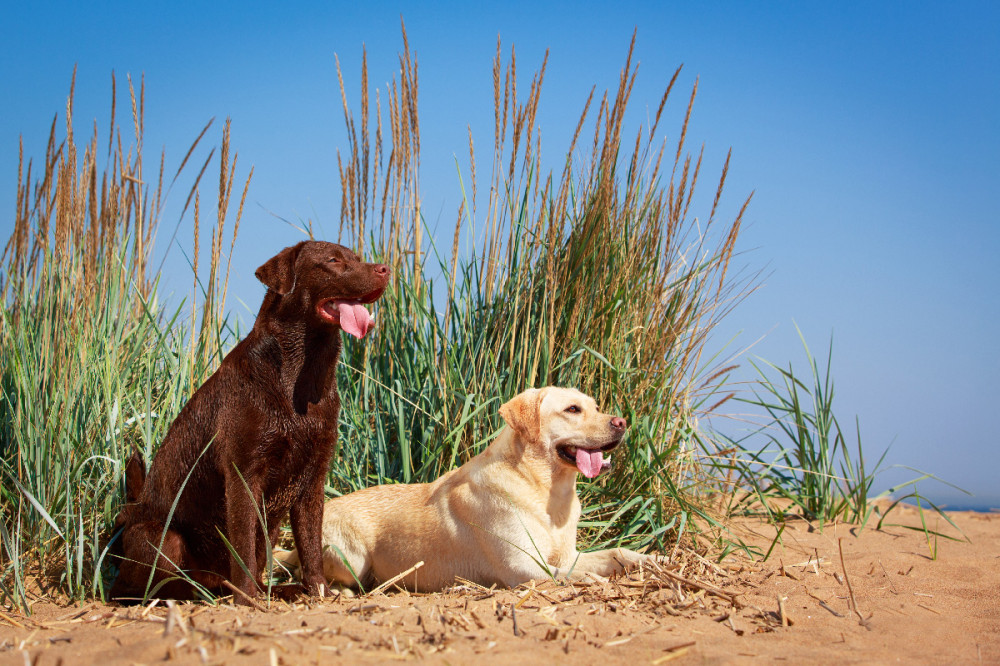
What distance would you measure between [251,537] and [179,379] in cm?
147

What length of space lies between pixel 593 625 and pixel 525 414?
1.06 metres

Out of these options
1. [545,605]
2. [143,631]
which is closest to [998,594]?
[545,605]

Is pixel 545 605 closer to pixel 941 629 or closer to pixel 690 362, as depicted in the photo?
pixel 941 629

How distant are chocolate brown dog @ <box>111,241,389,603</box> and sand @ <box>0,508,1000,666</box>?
0.77 ft

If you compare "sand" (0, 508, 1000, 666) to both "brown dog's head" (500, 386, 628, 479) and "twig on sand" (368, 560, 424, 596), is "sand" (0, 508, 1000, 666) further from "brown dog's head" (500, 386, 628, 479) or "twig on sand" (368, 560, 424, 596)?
"brown dog's head" (500, 386, 628, 479)

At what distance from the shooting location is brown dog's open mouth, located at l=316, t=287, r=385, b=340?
11.0ft

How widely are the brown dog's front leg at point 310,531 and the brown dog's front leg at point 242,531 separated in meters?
0.24

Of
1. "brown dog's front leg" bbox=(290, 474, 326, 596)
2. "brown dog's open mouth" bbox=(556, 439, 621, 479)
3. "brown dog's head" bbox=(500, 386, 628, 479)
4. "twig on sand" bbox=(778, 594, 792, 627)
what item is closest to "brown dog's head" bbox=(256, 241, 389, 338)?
"brown dog's front leg" bbox=(290, 474, 326, 596)

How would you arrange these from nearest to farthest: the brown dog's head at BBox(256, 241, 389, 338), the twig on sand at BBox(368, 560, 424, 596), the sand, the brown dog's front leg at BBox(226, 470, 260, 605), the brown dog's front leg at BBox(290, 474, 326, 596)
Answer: the sand
the brown dog's front leg at BBox(226, 470, 260, 605)
the brown dog's head at BBox(256, 241, 389, 338)
the brown dog's front leg at BBox(290, 474, 326, 596)
the twig on sand at BBox(368, 560, 424, 596)

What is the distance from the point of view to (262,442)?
128 inches

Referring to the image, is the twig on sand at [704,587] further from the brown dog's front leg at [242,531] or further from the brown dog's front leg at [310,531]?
the brown dog's front leg at [242,531]

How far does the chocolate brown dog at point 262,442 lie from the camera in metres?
3.27

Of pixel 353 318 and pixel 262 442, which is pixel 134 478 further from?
pixel 353 318

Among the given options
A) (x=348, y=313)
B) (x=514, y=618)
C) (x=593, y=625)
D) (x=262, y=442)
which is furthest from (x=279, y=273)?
(x=593, y=625)
